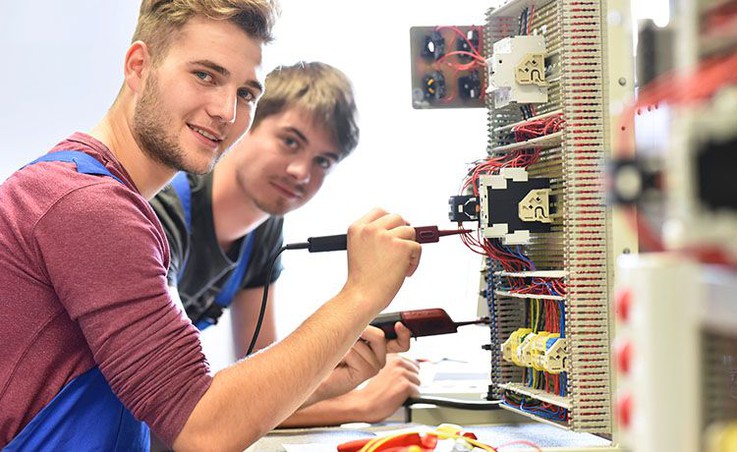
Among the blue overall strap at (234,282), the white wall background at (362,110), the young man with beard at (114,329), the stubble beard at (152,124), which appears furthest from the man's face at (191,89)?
the white wall background at (362,110)

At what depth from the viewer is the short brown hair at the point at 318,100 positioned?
2.28 meters

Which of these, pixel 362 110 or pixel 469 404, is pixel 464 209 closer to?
pixel 469 404

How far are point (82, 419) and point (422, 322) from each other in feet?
2.12

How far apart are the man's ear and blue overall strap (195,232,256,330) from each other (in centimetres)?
101

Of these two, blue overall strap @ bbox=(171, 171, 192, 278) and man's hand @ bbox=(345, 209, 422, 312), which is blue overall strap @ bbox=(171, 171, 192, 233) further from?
man's hand @ bbox=(345, 209, 422, 312)

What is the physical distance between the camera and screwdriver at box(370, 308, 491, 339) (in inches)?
62.6

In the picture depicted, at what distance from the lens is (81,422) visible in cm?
117

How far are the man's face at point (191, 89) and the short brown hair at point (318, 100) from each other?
2.80ft

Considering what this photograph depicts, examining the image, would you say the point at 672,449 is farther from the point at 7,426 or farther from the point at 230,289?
the point at 230,289

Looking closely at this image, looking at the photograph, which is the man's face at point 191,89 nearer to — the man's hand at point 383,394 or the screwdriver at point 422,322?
the screwdriver at point 422,322

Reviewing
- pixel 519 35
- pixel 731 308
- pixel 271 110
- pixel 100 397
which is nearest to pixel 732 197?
pixel 731 308

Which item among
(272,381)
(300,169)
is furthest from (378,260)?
(300,169)

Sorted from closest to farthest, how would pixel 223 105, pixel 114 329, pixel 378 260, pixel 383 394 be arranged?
pixel 114 329, pixel 378 260, pixel 223 105, pixel 383 394

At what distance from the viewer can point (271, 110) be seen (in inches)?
91.3
